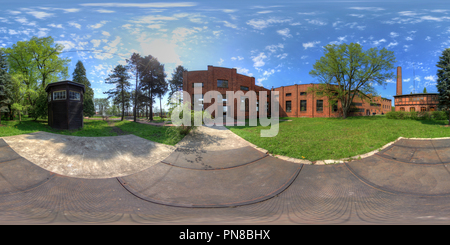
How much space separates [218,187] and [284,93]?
2795cm

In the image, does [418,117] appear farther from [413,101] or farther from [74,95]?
[413,101]

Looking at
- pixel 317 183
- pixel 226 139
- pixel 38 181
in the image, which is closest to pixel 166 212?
pixel 317 183

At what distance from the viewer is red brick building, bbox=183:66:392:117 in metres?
17.8

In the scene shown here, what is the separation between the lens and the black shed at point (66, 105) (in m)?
8.78

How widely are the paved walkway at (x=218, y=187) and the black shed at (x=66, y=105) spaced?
432 centimetres

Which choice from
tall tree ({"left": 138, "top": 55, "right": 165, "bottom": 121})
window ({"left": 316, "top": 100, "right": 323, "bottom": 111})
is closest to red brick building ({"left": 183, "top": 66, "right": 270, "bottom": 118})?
tall tree ({"left": 138, "top": 55, "right": 165, "bottom": 121})

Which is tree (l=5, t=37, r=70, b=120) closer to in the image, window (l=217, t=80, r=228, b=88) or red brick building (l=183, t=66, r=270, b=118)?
red brick building (l=183, t=66, r=270, b=118)

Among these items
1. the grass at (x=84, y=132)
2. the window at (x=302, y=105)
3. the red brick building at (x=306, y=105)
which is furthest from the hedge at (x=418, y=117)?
the window at (x=302, y=105)

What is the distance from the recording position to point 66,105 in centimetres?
895

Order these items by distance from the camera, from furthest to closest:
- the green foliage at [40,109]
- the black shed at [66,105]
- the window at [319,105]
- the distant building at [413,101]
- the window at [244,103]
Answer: the window at [319,105], the distant building at [413,101], the window at [244,103], the green foliage at [40,109], the black shed at [66,105]

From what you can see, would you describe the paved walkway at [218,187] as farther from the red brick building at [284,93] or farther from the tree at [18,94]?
the red brick building at [284,93]

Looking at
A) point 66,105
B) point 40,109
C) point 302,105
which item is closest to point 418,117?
point 302,105

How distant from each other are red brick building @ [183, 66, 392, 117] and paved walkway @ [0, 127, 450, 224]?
43.5 ft

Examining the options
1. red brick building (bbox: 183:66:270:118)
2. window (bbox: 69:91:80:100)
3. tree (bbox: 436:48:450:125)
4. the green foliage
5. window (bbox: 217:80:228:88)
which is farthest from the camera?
window (bbox: 217:80:228:88)
